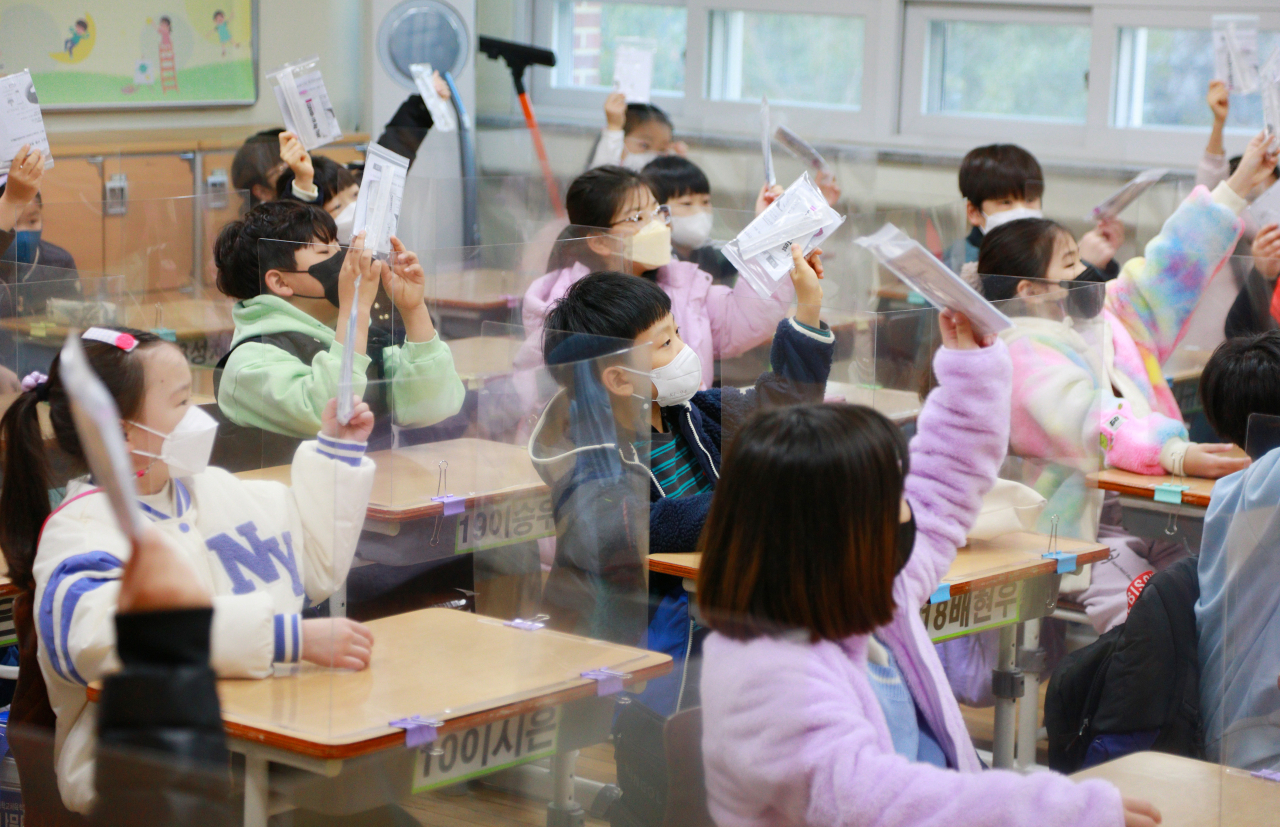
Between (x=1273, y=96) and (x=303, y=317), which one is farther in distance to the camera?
(x=1273, y=96)

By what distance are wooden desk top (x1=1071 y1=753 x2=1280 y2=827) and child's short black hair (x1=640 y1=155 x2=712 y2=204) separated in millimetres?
3319

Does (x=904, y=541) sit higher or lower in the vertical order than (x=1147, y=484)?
higher

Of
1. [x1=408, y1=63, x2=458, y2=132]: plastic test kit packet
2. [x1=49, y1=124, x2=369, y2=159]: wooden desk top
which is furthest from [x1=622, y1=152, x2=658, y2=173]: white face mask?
[x1=49, y1=124, x2=369, y2=159]: wooden desk top

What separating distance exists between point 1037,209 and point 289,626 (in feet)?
11.8

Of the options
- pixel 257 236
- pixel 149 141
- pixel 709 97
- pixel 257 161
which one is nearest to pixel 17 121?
pixel 257 236

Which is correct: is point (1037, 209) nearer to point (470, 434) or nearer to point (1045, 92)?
point (1045, 92)

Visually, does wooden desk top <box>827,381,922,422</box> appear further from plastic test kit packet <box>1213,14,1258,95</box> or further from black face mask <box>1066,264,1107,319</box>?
plastic test kit packet <box>1213,14,1258,95</box>

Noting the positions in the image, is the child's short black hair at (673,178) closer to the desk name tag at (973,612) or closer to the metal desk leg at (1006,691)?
the metal desk leg at (1006,691)

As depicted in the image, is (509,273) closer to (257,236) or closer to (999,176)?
(257,236)

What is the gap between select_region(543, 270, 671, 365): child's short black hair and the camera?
246 cm

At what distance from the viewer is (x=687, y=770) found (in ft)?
5.13

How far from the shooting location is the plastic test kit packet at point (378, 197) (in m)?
2.70

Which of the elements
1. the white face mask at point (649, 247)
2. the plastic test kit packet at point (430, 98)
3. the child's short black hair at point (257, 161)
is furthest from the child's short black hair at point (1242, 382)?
the plastic test kit packet at point (430, 98)

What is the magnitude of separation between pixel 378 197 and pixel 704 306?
1.26 meters
